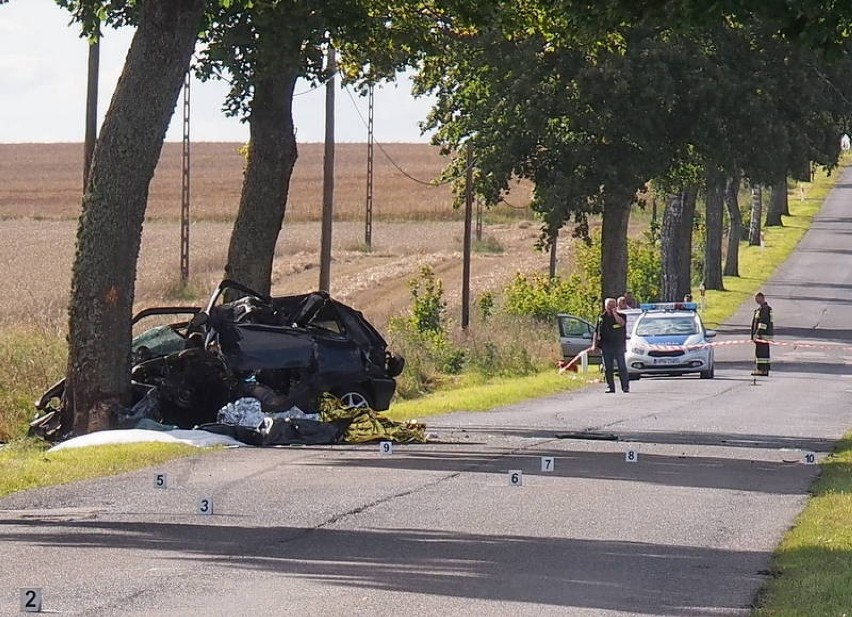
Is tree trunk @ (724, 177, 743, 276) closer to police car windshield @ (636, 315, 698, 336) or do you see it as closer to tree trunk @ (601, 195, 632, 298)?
tree trunk @ (601, 195, 632, 298)

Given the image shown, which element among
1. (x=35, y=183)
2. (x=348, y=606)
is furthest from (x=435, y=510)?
(x=35, y=183)

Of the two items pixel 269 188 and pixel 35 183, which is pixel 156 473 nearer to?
pixel 269 188

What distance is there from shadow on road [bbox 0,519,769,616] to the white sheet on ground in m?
6.59

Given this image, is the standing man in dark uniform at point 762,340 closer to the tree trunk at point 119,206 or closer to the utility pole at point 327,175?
the utility pole at point 327,175

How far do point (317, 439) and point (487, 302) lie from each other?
3362cm

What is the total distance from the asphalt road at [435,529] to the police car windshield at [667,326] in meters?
15.3

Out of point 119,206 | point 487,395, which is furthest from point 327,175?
point 119,206

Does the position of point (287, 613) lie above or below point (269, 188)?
below

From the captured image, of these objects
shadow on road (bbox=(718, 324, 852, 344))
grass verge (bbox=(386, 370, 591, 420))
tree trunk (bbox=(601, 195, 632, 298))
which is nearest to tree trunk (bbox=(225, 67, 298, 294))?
grass verge (bbox=(386, 370, 591, 420))

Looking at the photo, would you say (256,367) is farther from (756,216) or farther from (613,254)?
(756,216)

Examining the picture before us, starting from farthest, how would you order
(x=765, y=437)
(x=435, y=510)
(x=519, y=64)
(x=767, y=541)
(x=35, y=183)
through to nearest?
(x=35, y=183) < (x=519, y=64) < (x=765, y=437) < (x=435, y=510) < (x=767, y=541)

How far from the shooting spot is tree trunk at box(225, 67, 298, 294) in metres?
25.4

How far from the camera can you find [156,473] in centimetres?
1684

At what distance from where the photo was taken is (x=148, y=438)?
2002cm
